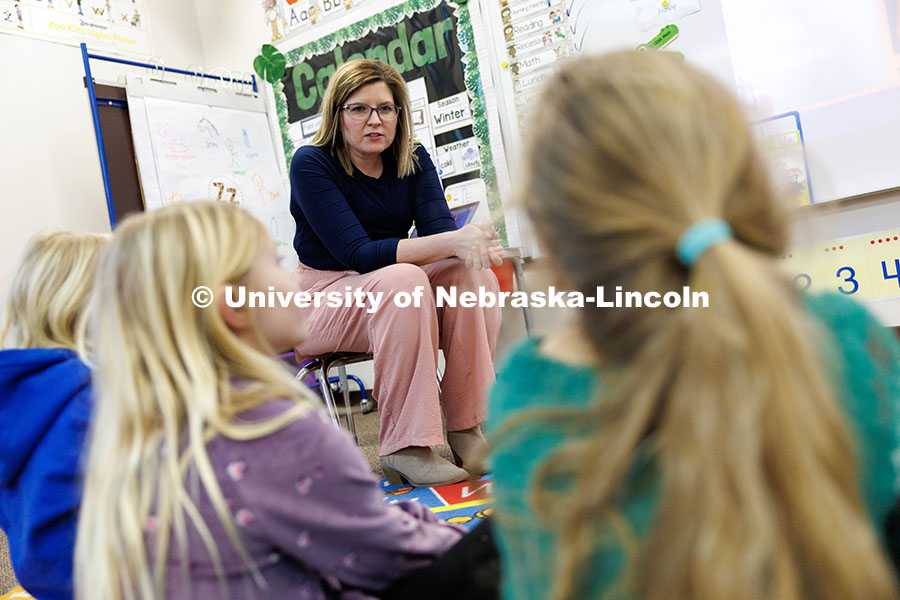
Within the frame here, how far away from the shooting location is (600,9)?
2445mm

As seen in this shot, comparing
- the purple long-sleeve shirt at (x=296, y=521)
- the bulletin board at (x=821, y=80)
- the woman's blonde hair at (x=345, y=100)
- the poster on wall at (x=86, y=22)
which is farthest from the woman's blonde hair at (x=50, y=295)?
the poster on wall at (x=86, y=22)

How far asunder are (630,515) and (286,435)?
0.33m

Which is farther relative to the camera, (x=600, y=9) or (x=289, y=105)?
(x=289, y=105)

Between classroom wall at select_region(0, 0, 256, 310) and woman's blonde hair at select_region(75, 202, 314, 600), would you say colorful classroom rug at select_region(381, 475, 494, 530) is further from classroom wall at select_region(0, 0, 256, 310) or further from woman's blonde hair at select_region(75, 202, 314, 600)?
classroom wall at select_region(0, 0, 256, 310)

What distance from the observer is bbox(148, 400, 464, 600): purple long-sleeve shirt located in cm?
67

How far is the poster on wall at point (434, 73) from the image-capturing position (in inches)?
109

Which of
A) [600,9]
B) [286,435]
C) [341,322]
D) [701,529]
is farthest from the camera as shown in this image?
[600,9]

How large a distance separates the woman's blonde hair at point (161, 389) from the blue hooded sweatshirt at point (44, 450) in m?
0.19

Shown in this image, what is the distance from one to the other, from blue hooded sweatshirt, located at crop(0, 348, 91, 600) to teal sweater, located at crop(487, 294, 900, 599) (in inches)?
22.6

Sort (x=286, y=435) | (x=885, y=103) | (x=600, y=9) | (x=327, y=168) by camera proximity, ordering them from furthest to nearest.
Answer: (x=600, y=9)
(x=885, y=103)
(x=327, y=168)
(x=286, y=435)

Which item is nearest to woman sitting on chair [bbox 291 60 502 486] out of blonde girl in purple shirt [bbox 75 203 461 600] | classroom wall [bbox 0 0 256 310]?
blonde girl in purple shirt [bbox 75 203 461 600]

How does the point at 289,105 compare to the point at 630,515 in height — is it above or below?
above

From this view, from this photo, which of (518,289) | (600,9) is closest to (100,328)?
(518,289)

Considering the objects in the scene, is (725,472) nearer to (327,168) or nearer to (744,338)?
(744,338)
